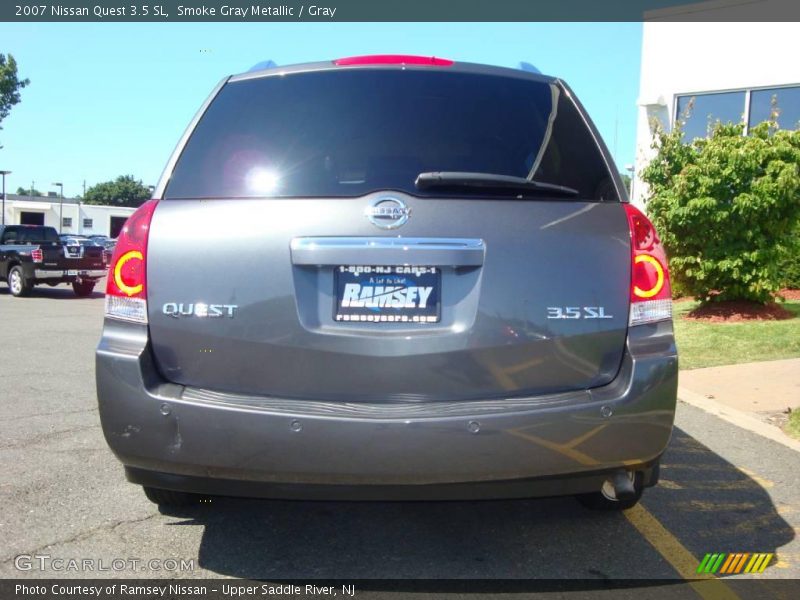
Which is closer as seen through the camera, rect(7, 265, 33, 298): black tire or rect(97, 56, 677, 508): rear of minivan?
rect(97, 56, 677, 508): rear of minivan

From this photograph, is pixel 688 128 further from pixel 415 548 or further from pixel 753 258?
pixel 415 548

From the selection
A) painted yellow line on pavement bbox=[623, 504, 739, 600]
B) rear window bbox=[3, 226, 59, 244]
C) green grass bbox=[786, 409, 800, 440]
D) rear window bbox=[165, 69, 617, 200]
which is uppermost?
rear window bbox=[165, 69, 617, 200]

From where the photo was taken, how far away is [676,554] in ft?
10.8

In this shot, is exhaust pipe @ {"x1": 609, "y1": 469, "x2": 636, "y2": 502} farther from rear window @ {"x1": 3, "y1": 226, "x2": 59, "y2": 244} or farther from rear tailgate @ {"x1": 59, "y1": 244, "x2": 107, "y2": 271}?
rear window @ {"x1": 3, "y1": 226, "x2": 59, "y2": 244}

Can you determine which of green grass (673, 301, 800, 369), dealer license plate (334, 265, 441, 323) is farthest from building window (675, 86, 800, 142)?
dealer license plate (334, 265, 441, 323)

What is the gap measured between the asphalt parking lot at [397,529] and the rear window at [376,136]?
1.49 m

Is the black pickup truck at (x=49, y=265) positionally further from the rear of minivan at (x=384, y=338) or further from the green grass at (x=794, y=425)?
the rear of minivan at (x=384, y=338)

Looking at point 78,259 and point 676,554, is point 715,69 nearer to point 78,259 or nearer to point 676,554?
point 78,259

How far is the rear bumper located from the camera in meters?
2.56

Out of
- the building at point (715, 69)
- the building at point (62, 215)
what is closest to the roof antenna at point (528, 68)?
the building at point (715, 69)

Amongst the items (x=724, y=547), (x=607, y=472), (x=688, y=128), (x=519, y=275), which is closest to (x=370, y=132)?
(x=519, y=275)

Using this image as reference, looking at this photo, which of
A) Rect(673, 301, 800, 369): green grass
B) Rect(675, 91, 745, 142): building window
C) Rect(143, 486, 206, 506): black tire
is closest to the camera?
Rect(143, 486, 206, 506): black tire

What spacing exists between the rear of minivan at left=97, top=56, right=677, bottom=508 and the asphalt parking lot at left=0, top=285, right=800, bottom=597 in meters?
0.54

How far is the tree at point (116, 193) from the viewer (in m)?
113
